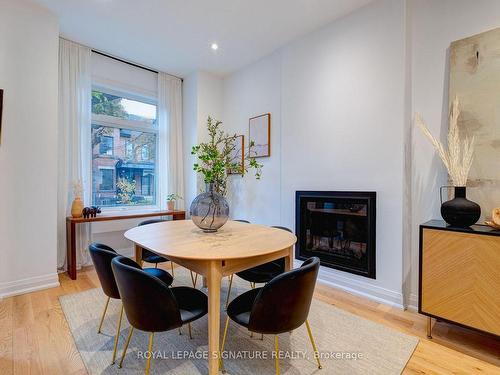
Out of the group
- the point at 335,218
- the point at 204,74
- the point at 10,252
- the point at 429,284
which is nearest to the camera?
the point at 429,284

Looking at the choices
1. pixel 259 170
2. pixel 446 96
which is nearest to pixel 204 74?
pixel 259 170

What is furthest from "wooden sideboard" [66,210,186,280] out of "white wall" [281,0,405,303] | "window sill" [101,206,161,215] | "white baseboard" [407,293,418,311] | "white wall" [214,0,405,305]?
"white baseboard" [407,293,418,311]

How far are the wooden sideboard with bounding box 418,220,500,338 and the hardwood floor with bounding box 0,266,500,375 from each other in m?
0.19

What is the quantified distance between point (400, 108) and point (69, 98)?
394 cm

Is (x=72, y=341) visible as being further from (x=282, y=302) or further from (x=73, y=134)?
(x=73, y=134)

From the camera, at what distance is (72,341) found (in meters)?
1.87

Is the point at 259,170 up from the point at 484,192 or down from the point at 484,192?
up

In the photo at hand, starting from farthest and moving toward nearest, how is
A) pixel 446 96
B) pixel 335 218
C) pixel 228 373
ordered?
pixel 335 218 < pixel 446 96 < pixel 228 373

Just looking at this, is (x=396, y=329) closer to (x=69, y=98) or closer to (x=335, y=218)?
(x=335, y=218)

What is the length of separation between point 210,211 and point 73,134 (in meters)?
2.62

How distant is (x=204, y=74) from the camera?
14.2 feet

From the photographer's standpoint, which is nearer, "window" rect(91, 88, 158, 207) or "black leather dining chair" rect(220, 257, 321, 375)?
"black leather dining chair" rect(220, 257, 321, 375)

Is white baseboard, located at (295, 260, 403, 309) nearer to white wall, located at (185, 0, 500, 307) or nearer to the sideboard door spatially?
white wall, located at (185, 0, 500, 307)

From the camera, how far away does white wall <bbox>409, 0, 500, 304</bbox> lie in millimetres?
2219
